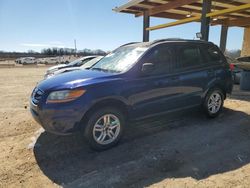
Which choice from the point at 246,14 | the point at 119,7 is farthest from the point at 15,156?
the point at 246,14

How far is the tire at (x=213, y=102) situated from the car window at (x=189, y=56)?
825mm

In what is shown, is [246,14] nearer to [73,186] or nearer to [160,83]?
[160,83]

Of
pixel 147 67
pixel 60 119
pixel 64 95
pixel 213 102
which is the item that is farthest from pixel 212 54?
pixel 60 119

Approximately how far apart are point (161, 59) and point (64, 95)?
204 centimetres

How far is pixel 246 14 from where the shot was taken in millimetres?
15156

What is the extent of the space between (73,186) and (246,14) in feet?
53.0

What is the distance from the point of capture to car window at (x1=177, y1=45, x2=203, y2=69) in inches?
192

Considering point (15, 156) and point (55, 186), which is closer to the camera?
point (55, 186)

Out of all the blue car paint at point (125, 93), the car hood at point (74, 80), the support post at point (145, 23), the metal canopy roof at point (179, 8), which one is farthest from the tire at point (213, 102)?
the support post at point (145, 23)

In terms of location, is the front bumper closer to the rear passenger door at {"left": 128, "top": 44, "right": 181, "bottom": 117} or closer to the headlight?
the headlight

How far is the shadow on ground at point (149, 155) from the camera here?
10.5ft

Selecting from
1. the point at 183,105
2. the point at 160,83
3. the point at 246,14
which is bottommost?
the point at 183,105

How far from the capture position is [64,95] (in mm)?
3594

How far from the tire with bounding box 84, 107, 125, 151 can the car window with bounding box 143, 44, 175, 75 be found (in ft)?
3.63
